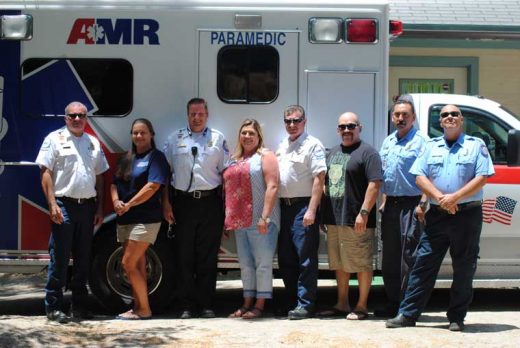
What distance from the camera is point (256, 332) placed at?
6.68 meters

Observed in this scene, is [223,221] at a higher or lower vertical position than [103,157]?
lower

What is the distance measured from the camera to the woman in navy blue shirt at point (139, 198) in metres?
7.04

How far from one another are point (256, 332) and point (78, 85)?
8.92 ft

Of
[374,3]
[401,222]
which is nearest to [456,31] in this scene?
[374,3]

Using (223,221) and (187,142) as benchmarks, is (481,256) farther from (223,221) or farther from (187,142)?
(187,142)

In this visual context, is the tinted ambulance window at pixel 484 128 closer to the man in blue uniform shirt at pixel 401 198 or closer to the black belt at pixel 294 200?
the man in blue uniform shirt at pixel 401 198

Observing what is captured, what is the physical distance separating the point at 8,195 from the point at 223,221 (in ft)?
6.31

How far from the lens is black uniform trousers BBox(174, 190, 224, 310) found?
23.5ft

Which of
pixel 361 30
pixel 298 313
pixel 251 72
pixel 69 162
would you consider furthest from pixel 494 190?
pixel 69 162

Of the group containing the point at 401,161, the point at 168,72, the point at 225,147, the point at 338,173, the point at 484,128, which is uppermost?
the point at 168,72

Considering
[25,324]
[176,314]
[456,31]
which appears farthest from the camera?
[456,31]

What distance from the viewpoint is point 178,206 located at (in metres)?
7.25

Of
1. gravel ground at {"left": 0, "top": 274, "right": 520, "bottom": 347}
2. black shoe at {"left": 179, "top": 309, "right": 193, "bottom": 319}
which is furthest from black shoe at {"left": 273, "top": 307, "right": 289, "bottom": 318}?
black shoe at {"left": 179, "top": 309, "right": 193, "bottom": 319}

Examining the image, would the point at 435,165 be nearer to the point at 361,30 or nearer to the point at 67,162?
the point at 361,30
